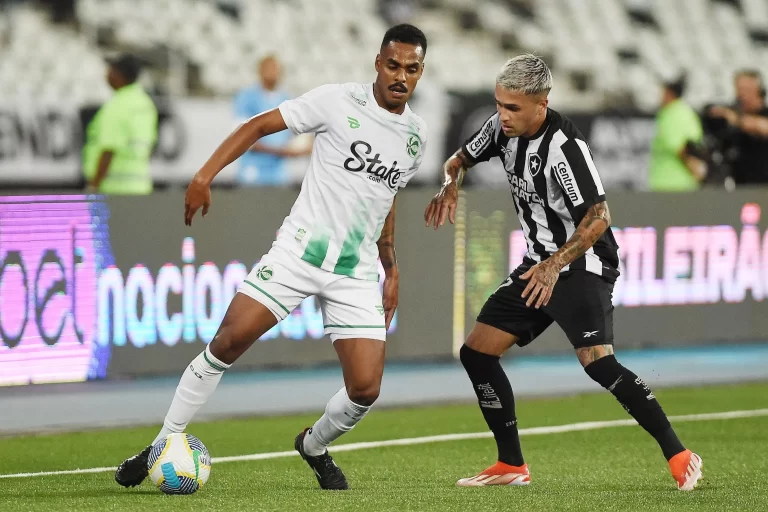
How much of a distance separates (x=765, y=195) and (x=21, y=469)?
760 centimetres

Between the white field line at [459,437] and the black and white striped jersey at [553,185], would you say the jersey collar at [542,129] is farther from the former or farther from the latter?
the white field line at [459,437]

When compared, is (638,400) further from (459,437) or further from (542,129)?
(459,437)

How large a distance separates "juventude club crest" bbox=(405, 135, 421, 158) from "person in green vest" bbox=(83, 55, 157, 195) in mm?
6161

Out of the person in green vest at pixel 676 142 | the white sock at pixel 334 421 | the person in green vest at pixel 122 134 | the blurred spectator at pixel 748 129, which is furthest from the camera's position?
the person in green vest at pixel 676 142

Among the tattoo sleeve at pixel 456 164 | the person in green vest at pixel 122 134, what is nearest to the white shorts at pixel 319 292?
the tattoo sleeve at pixel 456 164

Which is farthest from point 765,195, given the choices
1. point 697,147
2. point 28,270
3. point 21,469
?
point 21,469

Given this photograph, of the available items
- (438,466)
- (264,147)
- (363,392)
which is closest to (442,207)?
(363,392)

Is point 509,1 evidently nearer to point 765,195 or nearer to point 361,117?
point 765,195

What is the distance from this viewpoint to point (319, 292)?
18.9ft

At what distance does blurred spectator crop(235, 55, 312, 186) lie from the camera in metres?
13.1

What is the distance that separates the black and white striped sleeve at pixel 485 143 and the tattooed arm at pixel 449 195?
0.20 feet

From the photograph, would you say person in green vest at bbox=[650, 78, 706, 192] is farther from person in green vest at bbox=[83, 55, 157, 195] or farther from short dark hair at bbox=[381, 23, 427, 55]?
short dark hair at bbox=[381, 23, 427, 55]

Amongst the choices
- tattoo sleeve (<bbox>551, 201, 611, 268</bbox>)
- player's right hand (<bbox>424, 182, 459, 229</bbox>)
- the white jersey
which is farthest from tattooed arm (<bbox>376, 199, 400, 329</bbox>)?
tattoo sleeve (<bbox>551, 201, 611, 268</bbox>)

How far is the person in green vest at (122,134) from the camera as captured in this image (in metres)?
11.5
